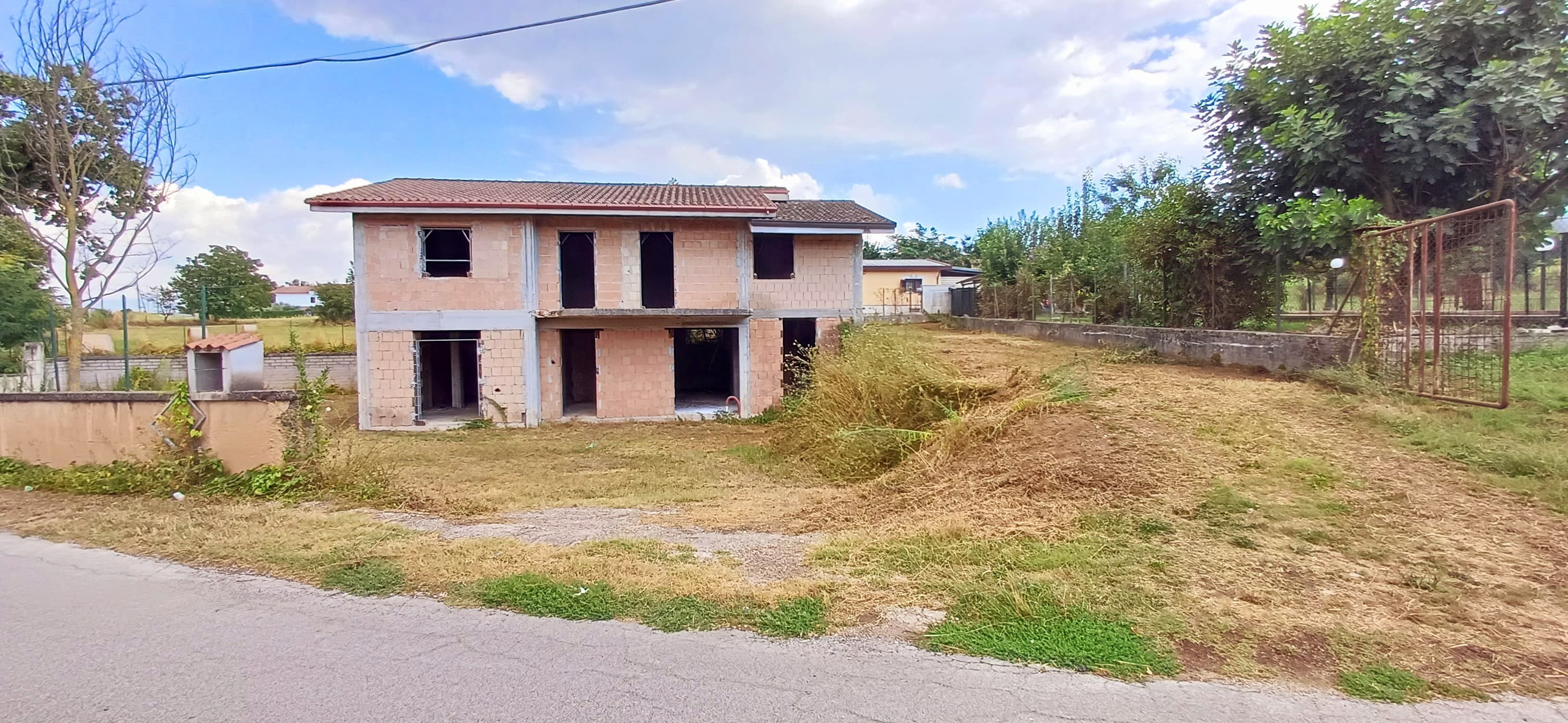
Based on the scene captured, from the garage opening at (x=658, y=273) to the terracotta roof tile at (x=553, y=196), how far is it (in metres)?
1.19

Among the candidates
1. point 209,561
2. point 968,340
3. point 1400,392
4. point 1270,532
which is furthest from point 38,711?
point 968,340

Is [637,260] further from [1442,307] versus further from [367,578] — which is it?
[1442,307]

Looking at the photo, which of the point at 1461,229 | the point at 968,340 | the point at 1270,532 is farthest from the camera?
the point at 968,340

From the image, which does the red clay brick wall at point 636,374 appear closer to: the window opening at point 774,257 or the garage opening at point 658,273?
the garage opening at point 658,273

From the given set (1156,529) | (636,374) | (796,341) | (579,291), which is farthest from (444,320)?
(1156,529)

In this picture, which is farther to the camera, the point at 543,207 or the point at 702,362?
the point at 702,362

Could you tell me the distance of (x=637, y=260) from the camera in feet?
51.2

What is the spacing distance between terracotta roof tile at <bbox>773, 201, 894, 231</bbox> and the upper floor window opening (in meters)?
6.64

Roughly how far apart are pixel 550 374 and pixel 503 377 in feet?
3.07

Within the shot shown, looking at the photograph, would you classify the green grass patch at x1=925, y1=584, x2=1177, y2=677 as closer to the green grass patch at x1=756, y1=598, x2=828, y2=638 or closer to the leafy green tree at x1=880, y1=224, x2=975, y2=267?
the green grass patch at x1=756, y1=598, x2=828, y2=638

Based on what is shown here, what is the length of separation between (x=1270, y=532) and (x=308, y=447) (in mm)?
8543

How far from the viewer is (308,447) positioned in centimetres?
766

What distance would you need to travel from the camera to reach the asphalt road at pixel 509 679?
119 inches

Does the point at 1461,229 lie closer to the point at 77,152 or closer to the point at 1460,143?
the point at 1460,143
